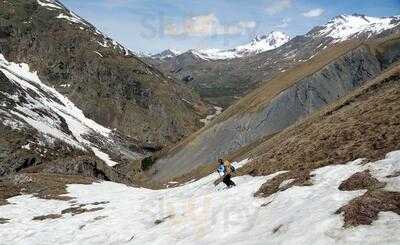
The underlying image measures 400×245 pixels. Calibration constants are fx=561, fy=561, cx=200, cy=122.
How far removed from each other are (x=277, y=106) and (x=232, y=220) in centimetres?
6163

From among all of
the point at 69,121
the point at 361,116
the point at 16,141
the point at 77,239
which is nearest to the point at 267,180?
the point at 361,116

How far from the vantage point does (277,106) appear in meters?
84.1

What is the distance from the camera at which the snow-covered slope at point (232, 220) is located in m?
18.0

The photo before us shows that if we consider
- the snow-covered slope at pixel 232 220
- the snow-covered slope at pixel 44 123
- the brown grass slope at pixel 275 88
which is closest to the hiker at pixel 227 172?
the snow-covered slope at pixel 232 220

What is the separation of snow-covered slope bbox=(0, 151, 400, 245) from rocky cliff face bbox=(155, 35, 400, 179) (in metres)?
42.2

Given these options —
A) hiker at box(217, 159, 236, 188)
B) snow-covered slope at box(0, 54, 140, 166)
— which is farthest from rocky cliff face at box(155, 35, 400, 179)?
snow-covered slope at box(0, 54, 140, 166)

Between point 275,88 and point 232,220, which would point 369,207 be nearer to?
point 232,220

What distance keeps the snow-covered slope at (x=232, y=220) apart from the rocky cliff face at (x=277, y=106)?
139 ft

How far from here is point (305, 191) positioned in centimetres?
2323

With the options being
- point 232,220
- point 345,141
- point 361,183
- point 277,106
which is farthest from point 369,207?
point 277,106

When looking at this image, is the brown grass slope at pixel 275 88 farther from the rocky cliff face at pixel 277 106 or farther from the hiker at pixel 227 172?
the hiker at pixel 227 172

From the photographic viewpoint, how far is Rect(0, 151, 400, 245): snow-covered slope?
711 inches

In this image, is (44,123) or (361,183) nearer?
(361,183)

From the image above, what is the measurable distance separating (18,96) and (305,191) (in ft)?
476
